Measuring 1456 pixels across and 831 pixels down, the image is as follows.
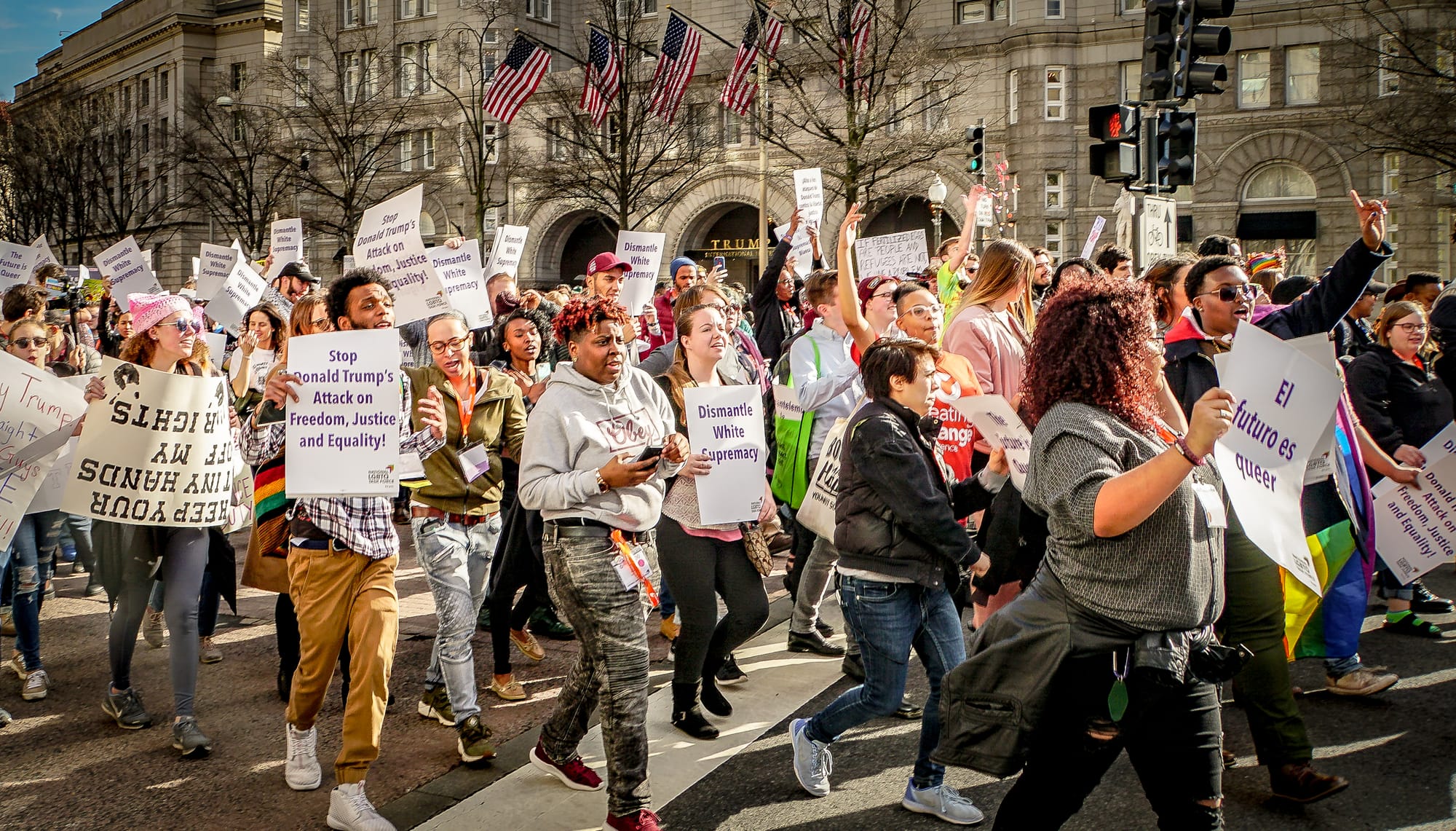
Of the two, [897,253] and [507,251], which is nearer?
[507,251]

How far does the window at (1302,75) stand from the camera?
33500mm

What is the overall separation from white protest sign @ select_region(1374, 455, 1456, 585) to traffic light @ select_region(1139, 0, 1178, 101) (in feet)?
15.3

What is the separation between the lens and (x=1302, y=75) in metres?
33.7

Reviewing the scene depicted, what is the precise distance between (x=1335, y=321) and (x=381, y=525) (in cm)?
427

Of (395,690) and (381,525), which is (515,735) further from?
(381,525)

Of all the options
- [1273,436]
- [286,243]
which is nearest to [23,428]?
[1273,436]

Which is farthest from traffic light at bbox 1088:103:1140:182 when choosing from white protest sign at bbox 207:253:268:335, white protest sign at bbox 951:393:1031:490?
white protest sign at bbox 207:253:268:335

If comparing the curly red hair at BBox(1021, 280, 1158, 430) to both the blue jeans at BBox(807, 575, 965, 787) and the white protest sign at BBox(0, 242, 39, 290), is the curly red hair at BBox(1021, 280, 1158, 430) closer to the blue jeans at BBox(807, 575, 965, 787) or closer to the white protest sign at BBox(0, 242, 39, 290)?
the blue jeans at BBox(807, 575, 965, 787)

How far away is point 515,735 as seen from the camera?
549cm

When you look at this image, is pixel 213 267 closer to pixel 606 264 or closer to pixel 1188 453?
pixel 606 264

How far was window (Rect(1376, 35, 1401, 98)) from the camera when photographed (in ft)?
99.6

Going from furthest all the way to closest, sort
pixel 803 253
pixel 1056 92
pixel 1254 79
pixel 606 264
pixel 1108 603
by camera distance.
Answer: pixel 1056 92 → pixel 1254 79 → pixel 803 253 → pixel 606 264 → pixel 1108 603

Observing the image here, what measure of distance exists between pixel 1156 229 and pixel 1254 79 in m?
29.4

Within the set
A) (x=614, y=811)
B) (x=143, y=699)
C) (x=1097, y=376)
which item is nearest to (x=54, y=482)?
(x=143, y=699)
